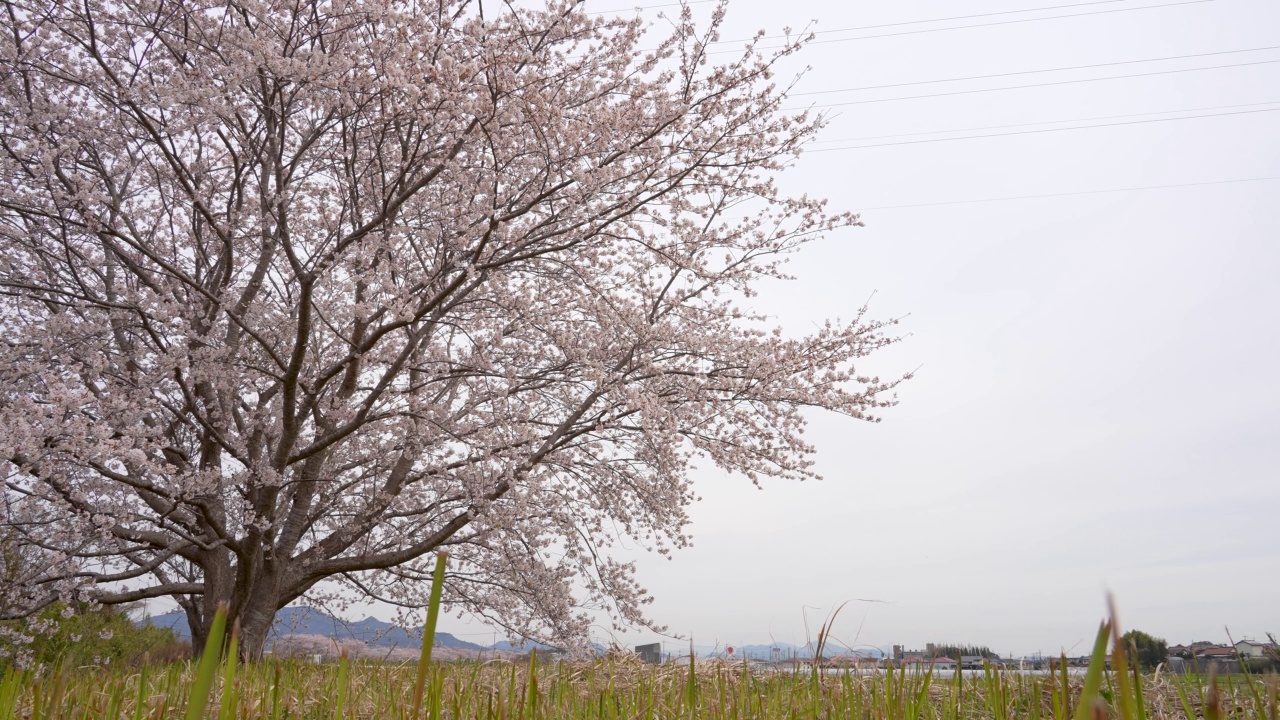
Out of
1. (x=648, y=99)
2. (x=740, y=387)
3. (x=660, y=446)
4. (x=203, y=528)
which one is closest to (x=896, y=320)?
(x=740, y=387)

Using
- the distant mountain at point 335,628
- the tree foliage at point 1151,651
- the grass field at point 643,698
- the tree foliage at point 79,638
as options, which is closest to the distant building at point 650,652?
the grass field at point 643,698

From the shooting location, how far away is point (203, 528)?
10070 mm

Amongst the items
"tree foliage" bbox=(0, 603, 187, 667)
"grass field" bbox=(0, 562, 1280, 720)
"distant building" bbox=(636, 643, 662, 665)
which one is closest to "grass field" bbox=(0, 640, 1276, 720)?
"grass field" bbox=(0, 562, 1280, 720)

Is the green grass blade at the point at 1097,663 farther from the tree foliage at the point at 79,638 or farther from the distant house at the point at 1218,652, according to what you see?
the tree foliage at the point at 79,638

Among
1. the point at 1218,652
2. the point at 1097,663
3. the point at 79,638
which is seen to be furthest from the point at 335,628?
the point at 1097,663

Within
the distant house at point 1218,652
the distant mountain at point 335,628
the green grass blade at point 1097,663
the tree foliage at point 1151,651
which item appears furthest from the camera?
the distant mountain at point 335,628

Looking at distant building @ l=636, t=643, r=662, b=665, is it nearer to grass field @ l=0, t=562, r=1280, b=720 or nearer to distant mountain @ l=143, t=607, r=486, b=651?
grass field @ l=0, t=562, r=1280, b=720

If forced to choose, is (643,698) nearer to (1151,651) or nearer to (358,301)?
(1151,651)

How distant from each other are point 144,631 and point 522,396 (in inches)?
340

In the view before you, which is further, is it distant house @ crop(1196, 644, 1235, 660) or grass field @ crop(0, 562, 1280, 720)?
distant house @ crop(1196, 644, 1235, 660)

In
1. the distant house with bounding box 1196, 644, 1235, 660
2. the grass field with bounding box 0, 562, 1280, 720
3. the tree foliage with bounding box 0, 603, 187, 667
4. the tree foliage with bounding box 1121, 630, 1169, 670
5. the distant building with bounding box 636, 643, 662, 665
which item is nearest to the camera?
the grass field with bounding box 0, 562, 1280, 720

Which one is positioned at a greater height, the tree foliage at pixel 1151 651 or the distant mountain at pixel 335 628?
the tree foliage at pixel 1151 651

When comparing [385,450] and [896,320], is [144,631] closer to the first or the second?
[385,450]

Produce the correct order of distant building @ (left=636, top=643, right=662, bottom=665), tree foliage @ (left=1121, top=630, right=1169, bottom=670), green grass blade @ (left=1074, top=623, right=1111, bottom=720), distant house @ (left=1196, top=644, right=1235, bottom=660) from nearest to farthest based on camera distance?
green grass blade @ (left=1074, top=623, right=1111, bottom=720) < distant house @ (left=1196, top=644, right=1235, bottom=660) < tree foliage @ (left=1121, top=630, right=1169, bottom=670) < distant building @ (left=636, top=643, right=662, bottom=665)
